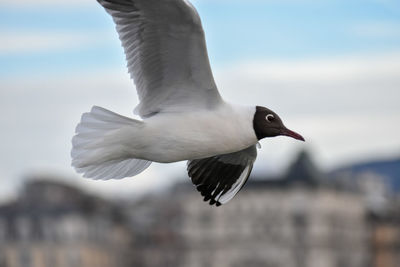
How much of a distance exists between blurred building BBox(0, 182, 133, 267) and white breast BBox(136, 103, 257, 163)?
194 feet

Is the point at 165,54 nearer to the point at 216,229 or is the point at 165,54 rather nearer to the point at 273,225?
the point at 273,225

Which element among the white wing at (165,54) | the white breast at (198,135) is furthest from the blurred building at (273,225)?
the white breast at (198,135)

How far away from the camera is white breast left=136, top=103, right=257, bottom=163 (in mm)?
10703

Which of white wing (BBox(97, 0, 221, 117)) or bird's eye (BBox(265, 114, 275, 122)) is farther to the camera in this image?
bird's eye (BBox(265, 114, 275, 122))

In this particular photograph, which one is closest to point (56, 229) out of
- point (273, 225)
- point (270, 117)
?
point (273, 225)

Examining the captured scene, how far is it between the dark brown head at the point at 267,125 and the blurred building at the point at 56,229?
5910 cm

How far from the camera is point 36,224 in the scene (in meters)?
74.4

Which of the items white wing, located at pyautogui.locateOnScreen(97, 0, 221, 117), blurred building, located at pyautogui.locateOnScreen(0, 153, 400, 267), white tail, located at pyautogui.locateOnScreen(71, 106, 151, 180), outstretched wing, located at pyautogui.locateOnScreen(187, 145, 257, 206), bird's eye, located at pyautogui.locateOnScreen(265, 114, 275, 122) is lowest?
blurred building, located at pyautogui.locateOnScreen(0, 153, 400, 267)

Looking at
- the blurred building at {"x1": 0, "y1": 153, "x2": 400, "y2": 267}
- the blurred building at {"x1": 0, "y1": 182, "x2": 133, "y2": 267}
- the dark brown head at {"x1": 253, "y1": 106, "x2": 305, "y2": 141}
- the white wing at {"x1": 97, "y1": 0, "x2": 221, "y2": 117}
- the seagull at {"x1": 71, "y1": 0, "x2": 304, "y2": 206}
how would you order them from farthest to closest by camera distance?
the blurred building at {"x1": 0, "y1": 153, "x2": 400, "y2": 267}, the blurred building at {"x1": 0, "y1": 182, "x2": 133, "y2": 267}, the dark brown head at {"x1": 253, "y1": 106, "x2": 305, "y2": 141}, the seagull at {"x1": 71, "y1": 0, "x2": 304, "y2": 206}, the white wing at {"x1": 97, "y1": 0, "x2": 221, "y2": 117}

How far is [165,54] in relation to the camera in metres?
10.7

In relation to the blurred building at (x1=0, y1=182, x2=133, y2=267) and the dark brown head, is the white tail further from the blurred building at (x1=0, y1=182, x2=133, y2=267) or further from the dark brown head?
the blurred building at (x1=0, y1=182, x2=133, y2=267)

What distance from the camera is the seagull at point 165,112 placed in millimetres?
10641

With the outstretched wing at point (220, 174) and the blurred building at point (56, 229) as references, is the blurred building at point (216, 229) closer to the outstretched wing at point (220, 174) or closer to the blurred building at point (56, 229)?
the blurred building at point (56, 229)

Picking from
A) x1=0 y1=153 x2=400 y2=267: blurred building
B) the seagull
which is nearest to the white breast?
the seagull
